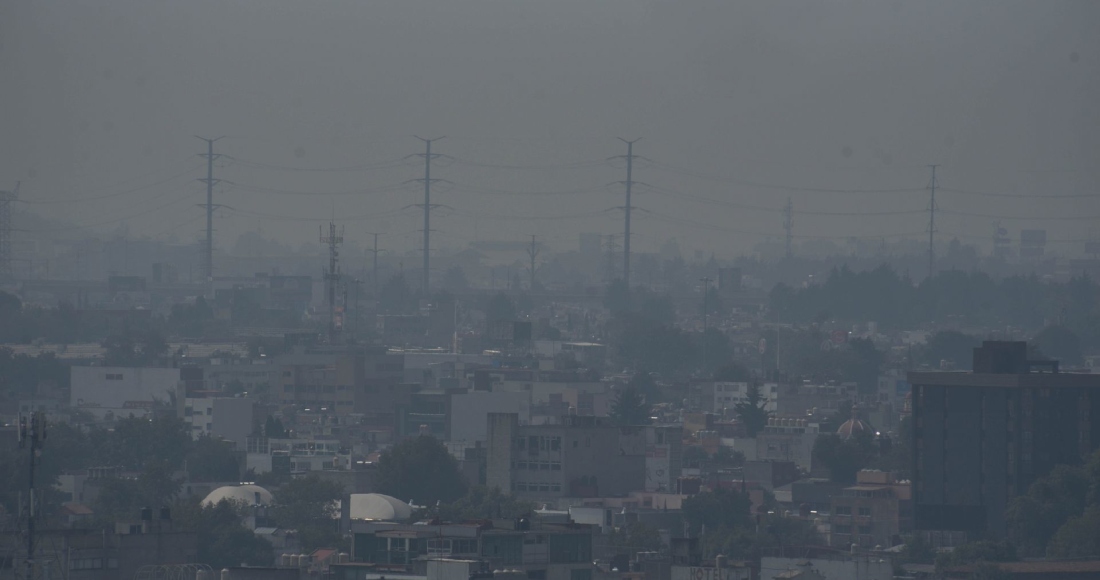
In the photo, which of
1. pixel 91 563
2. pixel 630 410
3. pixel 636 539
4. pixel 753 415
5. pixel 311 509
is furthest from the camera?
pixel 630 410

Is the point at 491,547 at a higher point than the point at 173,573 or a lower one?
higher

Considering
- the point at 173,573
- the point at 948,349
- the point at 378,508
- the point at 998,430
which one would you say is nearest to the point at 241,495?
the point at 378,508

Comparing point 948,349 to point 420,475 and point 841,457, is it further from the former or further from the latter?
point 420,475

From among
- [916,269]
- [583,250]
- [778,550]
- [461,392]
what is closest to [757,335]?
[461,392]

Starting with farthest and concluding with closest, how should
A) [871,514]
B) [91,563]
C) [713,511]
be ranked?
[871,514] → [713,511] → [91,563]

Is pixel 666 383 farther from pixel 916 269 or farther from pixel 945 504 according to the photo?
pixel 916 269

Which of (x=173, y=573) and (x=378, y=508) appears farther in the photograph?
(x=378, y=508)

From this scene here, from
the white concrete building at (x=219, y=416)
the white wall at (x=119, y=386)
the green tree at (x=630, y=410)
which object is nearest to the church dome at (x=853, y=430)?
the green tree at (x=630, y=410)
